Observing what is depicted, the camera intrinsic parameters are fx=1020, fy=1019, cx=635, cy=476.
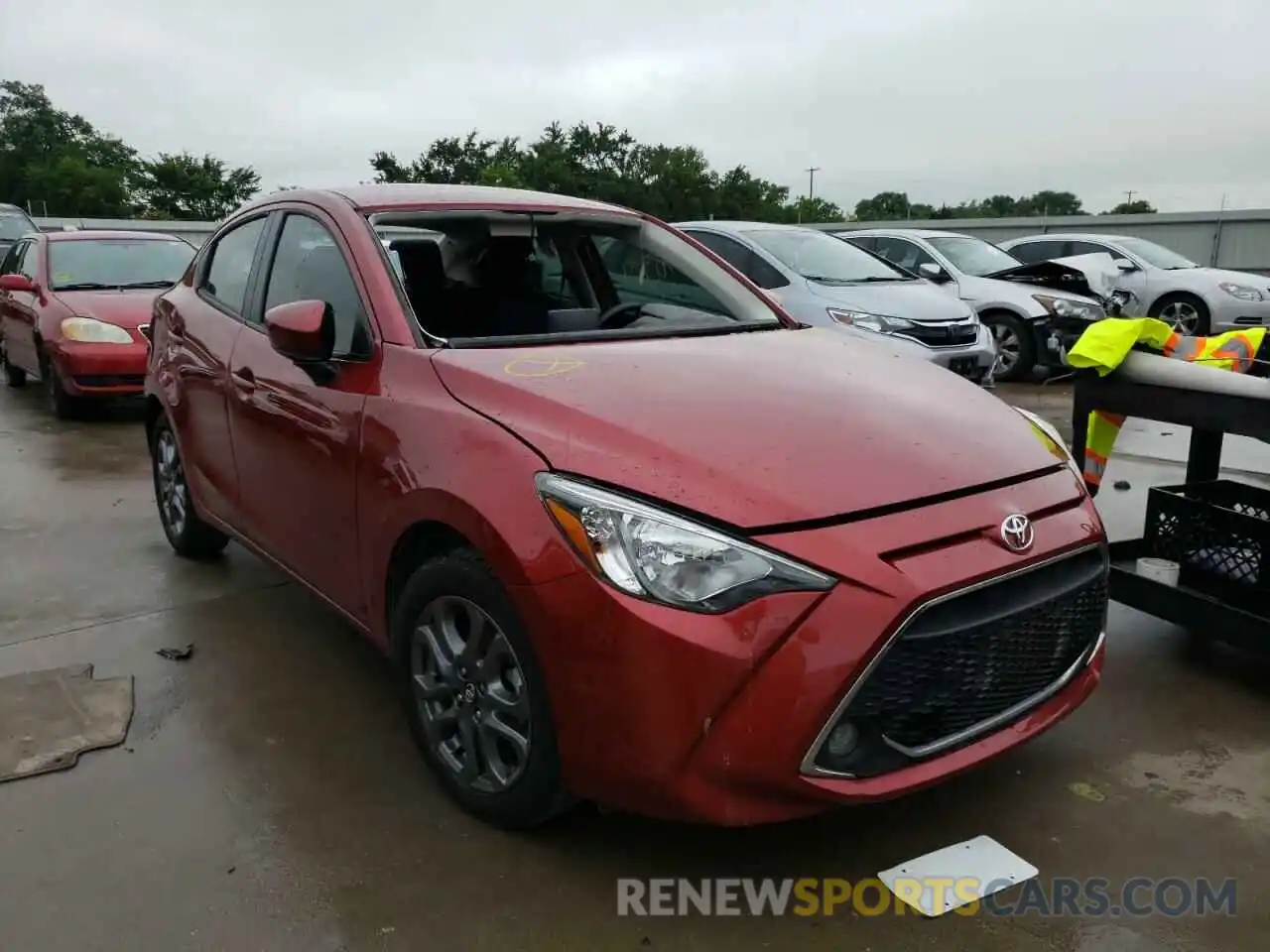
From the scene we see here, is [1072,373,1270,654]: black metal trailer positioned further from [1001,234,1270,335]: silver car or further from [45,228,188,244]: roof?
[1001,234,1270,335]: silver car

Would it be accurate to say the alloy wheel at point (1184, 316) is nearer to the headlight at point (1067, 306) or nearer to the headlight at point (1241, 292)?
the headlight at point (1241, 292)

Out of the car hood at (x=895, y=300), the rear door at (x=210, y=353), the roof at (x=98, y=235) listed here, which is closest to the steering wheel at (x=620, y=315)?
the rear door at (x=210, y=353)

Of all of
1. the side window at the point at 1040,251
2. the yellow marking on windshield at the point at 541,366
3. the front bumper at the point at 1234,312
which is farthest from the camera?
the side window at the point at 1040,251

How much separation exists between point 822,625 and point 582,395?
0.85m

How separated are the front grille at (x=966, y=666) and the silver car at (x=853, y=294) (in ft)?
18.1

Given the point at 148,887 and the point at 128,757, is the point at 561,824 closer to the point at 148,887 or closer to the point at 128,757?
the point at 148,887

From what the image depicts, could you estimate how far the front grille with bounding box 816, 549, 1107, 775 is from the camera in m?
2.14

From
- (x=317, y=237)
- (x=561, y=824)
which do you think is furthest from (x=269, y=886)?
(x=317, y=237)

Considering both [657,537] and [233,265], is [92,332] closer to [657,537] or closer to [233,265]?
[233,265]

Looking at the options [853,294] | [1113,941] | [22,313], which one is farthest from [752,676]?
[22,313]

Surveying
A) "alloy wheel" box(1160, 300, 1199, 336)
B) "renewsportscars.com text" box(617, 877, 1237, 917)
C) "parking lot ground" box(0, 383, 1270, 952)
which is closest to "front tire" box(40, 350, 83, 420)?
"parking lot ground" box(0, 383, 1270, 952)

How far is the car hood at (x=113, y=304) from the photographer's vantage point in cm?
802

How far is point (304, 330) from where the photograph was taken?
292cm

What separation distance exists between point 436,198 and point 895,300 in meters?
5.72
